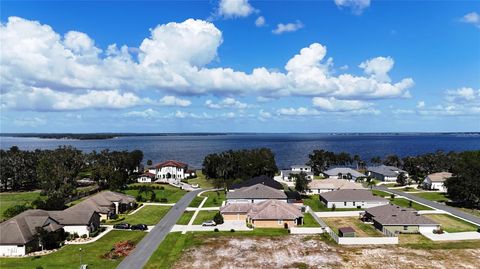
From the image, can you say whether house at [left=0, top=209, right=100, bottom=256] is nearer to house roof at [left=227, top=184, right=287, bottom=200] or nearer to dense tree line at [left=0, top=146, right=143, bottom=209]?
dense tree line at [left=0, top=146, right=143, bottom=209]

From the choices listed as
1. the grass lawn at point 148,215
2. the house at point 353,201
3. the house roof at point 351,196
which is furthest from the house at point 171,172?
the house at point 353,201

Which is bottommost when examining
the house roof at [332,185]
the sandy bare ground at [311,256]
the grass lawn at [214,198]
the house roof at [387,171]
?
the sandy bare ground at [311,256]

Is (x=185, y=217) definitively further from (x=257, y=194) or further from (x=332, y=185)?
(x=332, y=185)

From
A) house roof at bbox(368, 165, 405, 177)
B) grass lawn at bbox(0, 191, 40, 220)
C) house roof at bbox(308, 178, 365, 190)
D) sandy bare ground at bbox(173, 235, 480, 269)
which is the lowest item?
grass lawn at bbox(0, 191, 40, 220)

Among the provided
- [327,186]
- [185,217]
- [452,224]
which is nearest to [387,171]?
[327,186]

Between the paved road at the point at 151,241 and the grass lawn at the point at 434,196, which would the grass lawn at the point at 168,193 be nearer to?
the paved road at the point at 151,241

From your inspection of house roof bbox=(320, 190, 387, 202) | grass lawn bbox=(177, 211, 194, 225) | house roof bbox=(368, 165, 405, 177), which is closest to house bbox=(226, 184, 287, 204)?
grass lawn bbox=(177, 211, 194, 225)

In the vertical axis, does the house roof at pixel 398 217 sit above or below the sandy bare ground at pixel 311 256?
above
